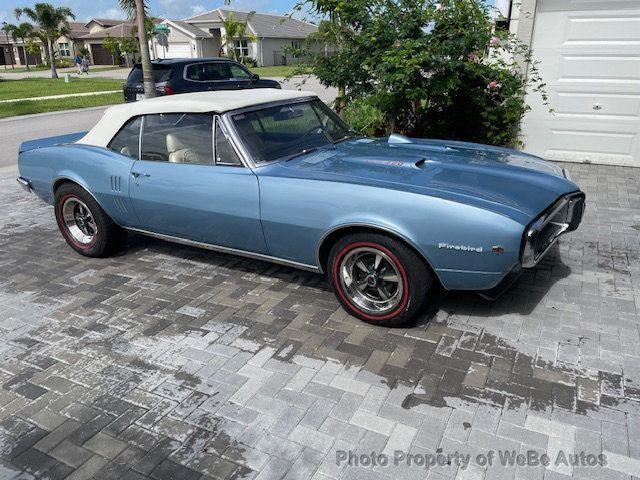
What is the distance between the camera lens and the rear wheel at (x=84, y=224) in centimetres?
491

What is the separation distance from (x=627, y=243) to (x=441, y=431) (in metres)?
3.46

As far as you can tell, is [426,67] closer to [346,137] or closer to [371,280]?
[346,137]

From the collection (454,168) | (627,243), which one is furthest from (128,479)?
(627,243)

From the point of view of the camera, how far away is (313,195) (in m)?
3.61

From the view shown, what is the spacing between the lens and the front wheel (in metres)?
3.39

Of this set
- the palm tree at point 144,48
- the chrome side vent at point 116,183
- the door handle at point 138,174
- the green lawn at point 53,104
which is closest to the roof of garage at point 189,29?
the green lawn at point 53,104

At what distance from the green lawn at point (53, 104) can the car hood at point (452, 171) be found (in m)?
16.0

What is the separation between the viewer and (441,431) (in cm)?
264

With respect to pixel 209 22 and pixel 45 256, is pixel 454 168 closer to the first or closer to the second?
pixel 45 256

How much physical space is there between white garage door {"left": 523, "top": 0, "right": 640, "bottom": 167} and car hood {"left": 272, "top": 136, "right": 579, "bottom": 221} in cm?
453

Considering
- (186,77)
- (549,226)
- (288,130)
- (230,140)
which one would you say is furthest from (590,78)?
(186,77)

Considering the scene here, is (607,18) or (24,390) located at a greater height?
(607,18)

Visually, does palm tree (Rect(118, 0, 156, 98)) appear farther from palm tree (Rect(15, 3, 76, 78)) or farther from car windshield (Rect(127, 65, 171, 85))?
palm tree (Rect(15, 3, 76, 78))

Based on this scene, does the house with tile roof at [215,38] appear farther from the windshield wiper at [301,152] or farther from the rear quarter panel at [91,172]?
the windshield wiper at [301,152]
